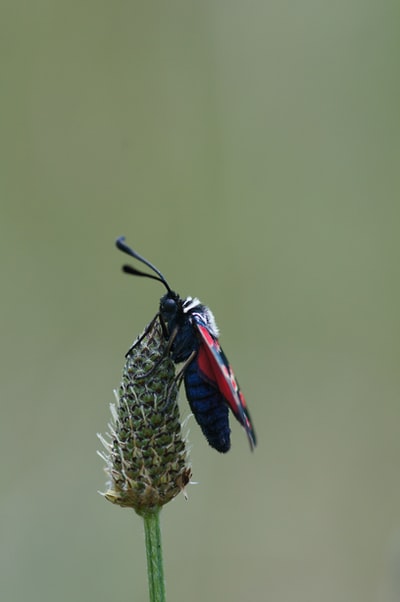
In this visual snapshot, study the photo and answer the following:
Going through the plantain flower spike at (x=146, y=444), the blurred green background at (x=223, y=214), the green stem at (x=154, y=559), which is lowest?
the green stem at (x=154, y=559)

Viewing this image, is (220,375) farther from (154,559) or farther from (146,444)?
(154,559)

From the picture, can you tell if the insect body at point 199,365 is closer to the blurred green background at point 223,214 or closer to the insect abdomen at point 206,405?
the insect abdomen at point 206,405

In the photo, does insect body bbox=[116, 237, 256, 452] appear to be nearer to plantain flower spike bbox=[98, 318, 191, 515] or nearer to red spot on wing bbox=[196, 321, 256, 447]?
red spot on wing bbox=[196, 321, 256, 447]

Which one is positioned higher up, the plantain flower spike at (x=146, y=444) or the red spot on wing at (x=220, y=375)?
the red spot on wing at (x=220, y=375)

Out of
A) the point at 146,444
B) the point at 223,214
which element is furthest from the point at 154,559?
the point at 223,214

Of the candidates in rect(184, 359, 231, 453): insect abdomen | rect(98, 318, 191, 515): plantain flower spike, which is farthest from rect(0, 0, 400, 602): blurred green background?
rect(98, 318, 191, 515): plantain flower spike

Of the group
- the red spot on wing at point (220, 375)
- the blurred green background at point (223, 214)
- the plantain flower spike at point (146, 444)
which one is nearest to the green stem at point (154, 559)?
the plantain flower spike at point (146, 444)
